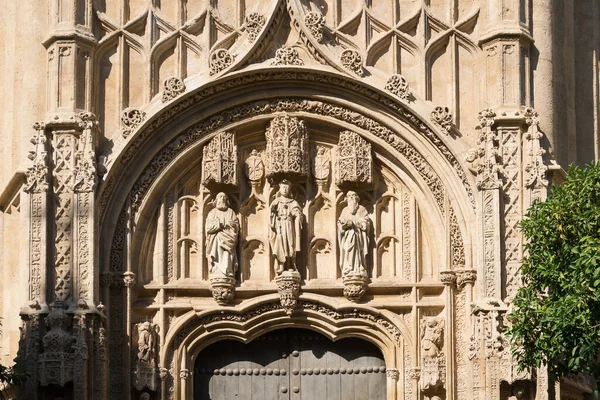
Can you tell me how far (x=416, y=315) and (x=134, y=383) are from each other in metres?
4.09

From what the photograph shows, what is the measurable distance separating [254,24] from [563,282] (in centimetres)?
648

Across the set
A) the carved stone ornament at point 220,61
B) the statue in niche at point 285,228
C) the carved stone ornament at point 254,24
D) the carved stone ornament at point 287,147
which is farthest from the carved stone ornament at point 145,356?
the carved stone ornament at point 254,24

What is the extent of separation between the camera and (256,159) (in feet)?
90.5

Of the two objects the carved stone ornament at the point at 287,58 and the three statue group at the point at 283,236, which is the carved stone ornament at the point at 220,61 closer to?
the carved stone ornament at the point at 287,58

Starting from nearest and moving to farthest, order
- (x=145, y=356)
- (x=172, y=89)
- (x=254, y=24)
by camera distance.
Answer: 1. (x=145, y=356)
2. (x=172, y=89)
3. (x=254, y=24)

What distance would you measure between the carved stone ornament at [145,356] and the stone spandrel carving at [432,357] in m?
3.76

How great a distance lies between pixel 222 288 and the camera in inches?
1057

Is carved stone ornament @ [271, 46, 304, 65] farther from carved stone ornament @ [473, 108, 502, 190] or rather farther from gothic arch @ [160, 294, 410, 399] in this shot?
gothic arch @ [160, 294, 410, 399]

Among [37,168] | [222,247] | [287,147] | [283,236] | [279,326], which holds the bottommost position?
[279,326]

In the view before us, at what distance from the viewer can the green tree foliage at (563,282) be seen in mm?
23094

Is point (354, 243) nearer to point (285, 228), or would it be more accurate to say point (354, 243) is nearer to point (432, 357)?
point (285, 228)

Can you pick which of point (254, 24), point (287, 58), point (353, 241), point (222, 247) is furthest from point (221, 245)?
point (254, 24)

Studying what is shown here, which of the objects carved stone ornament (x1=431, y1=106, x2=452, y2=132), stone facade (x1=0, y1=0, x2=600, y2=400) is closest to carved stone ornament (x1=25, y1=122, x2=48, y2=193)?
stone facade (x1=0, y1=0, x2=600, y2=400)

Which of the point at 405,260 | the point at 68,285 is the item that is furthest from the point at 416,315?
the point at 68,285
